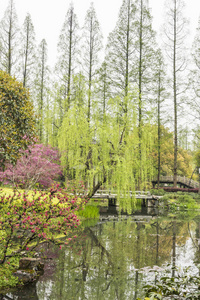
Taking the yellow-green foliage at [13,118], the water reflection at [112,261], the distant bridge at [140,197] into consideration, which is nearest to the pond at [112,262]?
the water reflection at [112,261]

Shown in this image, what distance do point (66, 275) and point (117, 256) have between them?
5.97 feet

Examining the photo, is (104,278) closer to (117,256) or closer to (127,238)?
(117,256)

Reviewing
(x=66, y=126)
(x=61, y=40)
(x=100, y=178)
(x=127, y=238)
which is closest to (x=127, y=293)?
(x=127, y=238)

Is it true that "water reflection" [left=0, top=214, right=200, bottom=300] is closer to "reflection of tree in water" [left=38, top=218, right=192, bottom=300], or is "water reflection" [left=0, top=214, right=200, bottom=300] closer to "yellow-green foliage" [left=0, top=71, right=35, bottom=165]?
"reflection of tree in water" [left=38, top=218, right=192, bottom=300]

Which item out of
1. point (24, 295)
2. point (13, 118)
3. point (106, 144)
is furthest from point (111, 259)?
point (106, 144)

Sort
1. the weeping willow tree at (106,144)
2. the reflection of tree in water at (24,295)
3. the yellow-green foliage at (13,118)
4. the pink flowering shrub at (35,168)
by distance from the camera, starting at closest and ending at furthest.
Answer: the reflection of tree in water at (24,295) < the yellow-green foliage at (13,118) < the weeping willow tree at (106,144) < the pink flowering shrub at (35,168)

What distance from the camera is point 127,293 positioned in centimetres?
455

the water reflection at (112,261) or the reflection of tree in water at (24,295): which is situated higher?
the reflection of tree in water at (24,295)

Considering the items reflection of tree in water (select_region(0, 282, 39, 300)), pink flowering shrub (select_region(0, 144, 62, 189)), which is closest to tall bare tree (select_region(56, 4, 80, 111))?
pink flowering shrub (select_region(0, 144, 62, 189))

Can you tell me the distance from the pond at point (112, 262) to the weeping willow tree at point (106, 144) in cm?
190

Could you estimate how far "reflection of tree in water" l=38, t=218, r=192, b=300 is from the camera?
15.2ft

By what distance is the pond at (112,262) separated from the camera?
4.56 meters

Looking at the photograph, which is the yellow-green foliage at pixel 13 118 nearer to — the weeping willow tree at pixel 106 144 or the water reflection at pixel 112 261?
the water reflection at pixel 112 261

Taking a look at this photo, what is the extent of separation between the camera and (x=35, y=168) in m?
13.8
